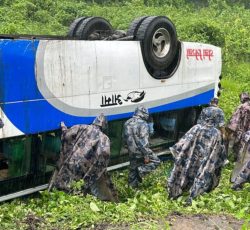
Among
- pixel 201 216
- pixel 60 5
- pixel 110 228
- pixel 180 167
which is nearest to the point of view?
pixel 110 228

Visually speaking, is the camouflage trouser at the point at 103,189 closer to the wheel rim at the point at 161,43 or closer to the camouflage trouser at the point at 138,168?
the camouflage trouser at the point at 138,168

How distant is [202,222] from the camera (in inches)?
213

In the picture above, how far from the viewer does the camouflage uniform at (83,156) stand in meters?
6.81

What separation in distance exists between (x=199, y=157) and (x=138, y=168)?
54.1 inches

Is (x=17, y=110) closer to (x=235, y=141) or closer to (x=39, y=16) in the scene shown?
(x=235, y=141)

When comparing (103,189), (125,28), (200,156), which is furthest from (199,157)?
(125,28)

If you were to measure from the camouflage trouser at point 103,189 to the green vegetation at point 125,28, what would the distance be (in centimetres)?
30

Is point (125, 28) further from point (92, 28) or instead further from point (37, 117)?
point (37, 117)

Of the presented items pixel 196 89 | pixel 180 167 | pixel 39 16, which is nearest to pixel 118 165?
pixel 180 167

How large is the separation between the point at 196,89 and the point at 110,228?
5495 mm

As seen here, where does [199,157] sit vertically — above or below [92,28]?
below

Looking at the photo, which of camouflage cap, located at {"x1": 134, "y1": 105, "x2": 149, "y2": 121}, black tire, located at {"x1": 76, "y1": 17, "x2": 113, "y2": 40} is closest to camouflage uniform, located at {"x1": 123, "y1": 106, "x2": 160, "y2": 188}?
camouflage cap, located at {"x1": 134, "y1": 105, "x2": 149, "y2": 121}

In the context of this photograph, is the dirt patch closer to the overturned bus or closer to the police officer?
the police officer

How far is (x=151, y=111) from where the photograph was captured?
28.8 ft
